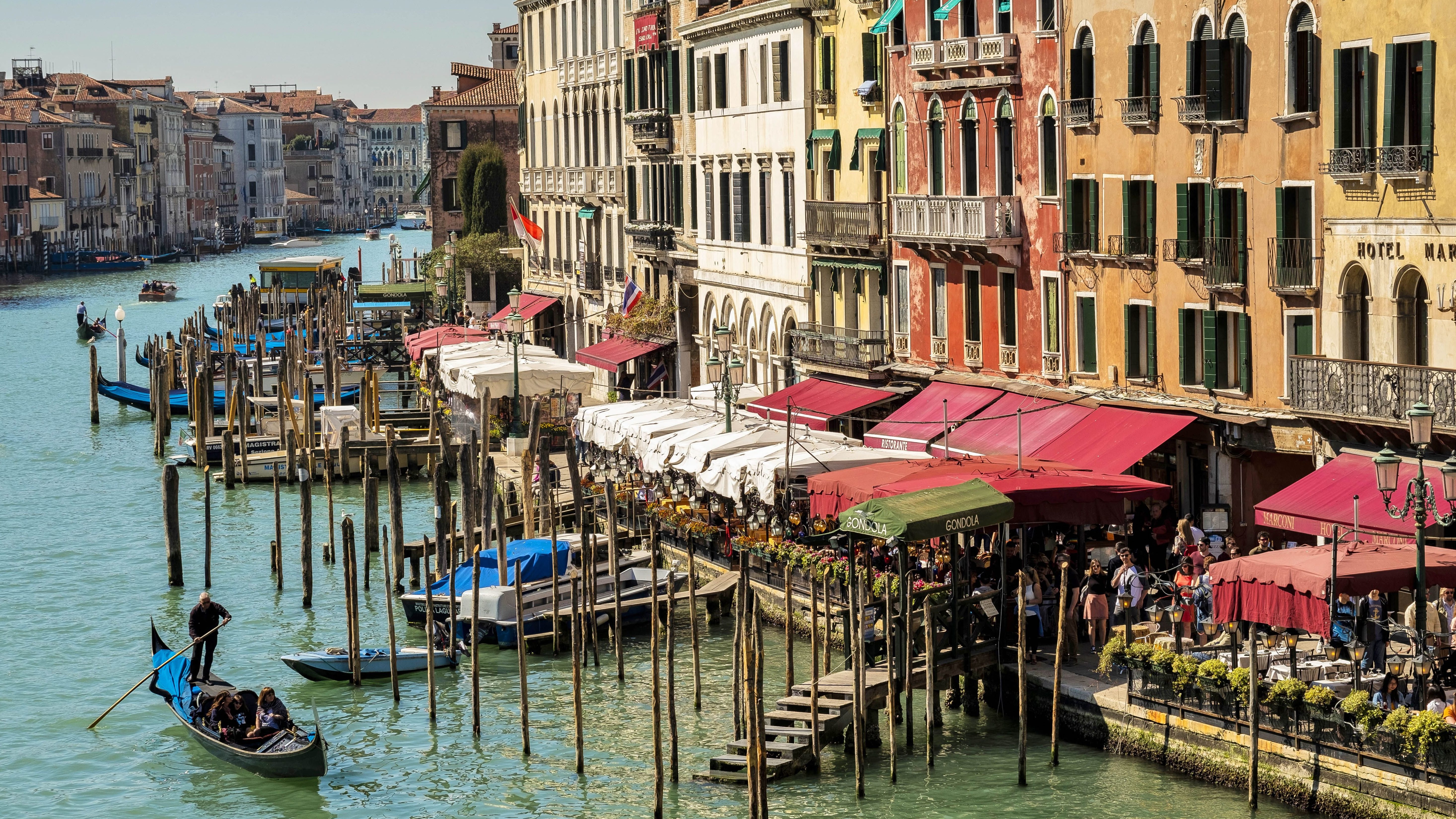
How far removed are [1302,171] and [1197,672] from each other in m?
8.91

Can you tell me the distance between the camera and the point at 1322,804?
22.5 metres

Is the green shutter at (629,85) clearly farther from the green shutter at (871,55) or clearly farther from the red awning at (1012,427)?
the red awning at (1012,427)

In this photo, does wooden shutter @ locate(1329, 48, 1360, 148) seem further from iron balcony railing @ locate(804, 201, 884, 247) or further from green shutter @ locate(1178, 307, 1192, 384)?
iron balcony railing @ locate(804, 201, 884, 247)

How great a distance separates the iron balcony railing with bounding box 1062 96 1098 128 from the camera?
3472cm

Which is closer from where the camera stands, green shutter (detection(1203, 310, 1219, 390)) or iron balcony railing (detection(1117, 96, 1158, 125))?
green shutter (detection(1203, 310, 1219, 390))

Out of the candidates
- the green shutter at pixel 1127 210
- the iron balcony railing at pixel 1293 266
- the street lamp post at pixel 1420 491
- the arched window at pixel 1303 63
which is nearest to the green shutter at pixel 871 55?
the green shutter at pixel 1127 210

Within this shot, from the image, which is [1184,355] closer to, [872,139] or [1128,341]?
[1128,341]

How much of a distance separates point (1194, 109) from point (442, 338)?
3679 cm

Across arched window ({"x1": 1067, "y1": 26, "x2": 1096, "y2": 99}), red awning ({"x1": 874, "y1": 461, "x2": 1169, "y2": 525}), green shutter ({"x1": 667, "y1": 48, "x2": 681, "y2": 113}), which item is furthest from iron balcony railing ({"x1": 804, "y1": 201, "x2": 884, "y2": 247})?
red awning ({"x1": 874, "y1": 461, "x2": 1169, "y2": 525})

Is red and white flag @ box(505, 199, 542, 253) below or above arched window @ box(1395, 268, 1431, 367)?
above

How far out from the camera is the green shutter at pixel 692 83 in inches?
2069

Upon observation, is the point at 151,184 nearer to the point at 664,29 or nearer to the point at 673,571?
the point at 664,29

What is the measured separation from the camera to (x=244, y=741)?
28.1 meters

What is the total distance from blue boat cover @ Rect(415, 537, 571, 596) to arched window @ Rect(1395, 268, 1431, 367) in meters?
13.8
